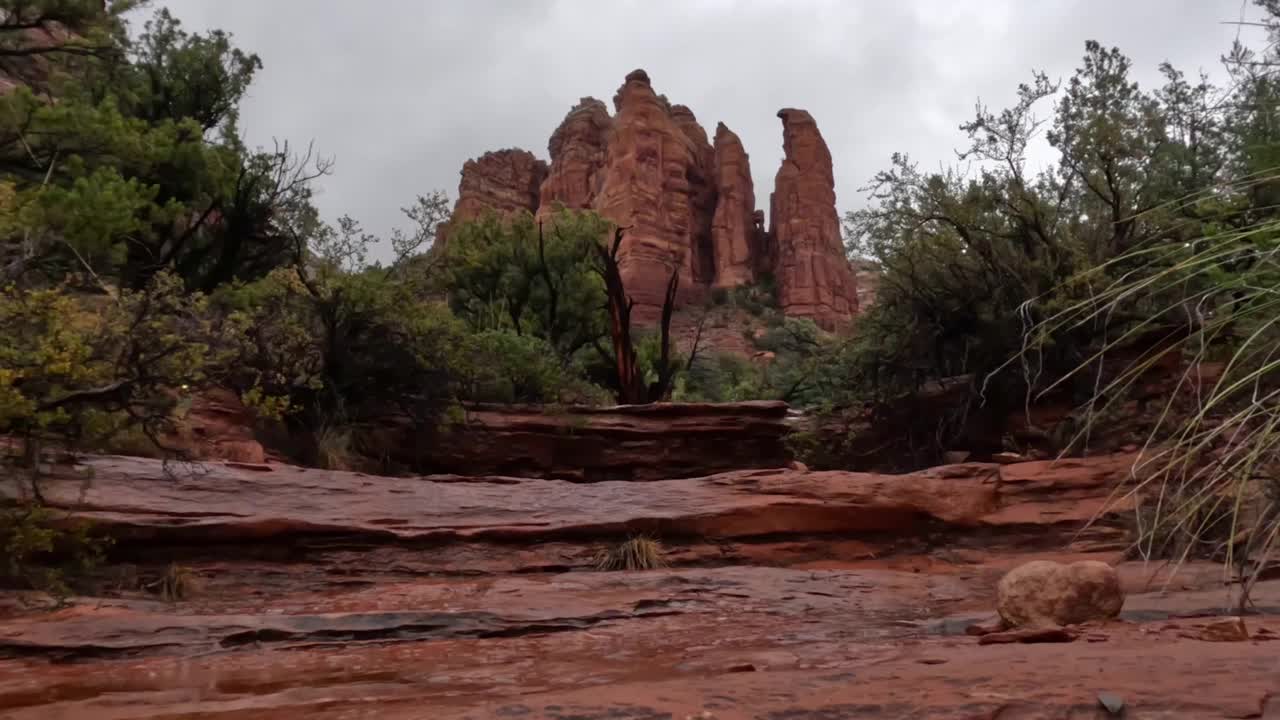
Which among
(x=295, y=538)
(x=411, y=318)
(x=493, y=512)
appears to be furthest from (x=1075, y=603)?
(x=411, y=318)

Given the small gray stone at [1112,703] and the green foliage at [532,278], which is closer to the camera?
the small gray stone at [1112,703]

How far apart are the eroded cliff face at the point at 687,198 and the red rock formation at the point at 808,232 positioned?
0.08 meters

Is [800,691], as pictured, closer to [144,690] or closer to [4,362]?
[144,690]

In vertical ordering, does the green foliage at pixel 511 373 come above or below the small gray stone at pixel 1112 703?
above

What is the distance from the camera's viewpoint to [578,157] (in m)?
64.7

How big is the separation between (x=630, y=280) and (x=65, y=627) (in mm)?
50002

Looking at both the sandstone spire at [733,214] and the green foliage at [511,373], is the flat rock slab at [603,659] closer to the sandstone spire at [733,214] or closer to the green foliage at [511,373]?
the green foliage at [511,373]

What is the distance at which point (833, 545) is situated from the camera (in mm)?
10617

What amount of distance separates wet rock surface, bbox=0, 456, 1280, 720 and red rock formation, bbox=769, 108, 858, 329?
45.7 metres

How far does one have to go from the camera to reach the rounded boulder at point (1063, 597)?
5586 mm

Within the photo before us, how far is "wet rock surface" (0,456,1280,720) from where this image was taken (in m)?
3.62

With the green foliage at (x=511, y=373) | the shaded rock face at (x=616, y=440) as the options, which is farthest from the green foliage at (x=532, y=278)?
the shaded rock face at (x=616, y=440)

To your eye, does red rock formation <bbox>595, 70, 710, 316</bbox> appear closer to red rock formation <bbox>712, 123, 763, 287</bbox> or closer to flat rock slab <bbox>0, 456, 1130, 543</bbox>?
red rock formation <bbox>712, 123, 763, 287</bbox>

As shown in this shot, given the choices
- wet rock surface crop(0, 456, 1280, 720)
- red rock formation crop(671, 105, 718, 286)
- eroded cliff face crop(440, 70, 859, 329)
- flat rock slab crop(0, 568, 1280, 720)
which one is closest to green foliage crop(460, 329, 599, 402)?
wet rock surface crop(0, 456, 1280, 720)
